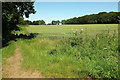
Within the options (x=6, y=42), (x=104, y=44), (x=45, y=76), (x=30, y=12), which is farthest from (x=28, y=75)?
(x=30, y=12)

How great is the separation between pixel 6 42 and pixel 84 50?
678 cm

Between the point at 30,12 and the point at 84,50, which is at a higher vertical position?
the point at 30,12

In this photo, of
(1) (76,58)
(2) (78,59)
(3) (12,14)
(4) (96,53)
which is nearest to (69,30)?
(3) (12,14)

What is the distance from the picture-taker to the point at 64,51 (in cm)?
688

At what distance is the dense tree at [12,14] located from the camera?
813cm

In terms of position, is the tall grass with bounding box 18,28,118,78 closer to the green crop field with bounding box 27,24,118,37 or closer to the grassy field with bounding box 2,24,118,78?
the grassy field with bounding box 2,24,118,78

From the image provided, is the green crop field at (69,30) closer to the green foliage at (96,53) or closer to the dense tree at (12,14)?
the green foliage at (96,53)

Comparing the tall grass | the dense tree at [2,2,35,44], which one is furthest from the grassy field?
the dense tree at [2,2,35,44]

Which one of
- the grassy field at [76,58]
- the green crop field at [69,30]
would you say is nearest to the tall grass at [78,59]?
the grassy field at [76,58]

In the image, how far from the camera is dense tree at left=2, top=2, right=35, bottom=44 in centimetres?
813

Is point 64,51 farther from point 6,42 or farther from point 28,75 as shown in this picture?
point 6,42

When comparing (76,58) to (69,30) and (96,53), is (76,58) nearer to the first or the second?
(96,53)

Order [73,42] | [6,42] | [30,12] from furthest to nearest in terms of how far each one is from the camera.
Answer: [30,12] → [6,42] → [73,42]

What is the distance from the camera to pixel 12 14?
8070mm
